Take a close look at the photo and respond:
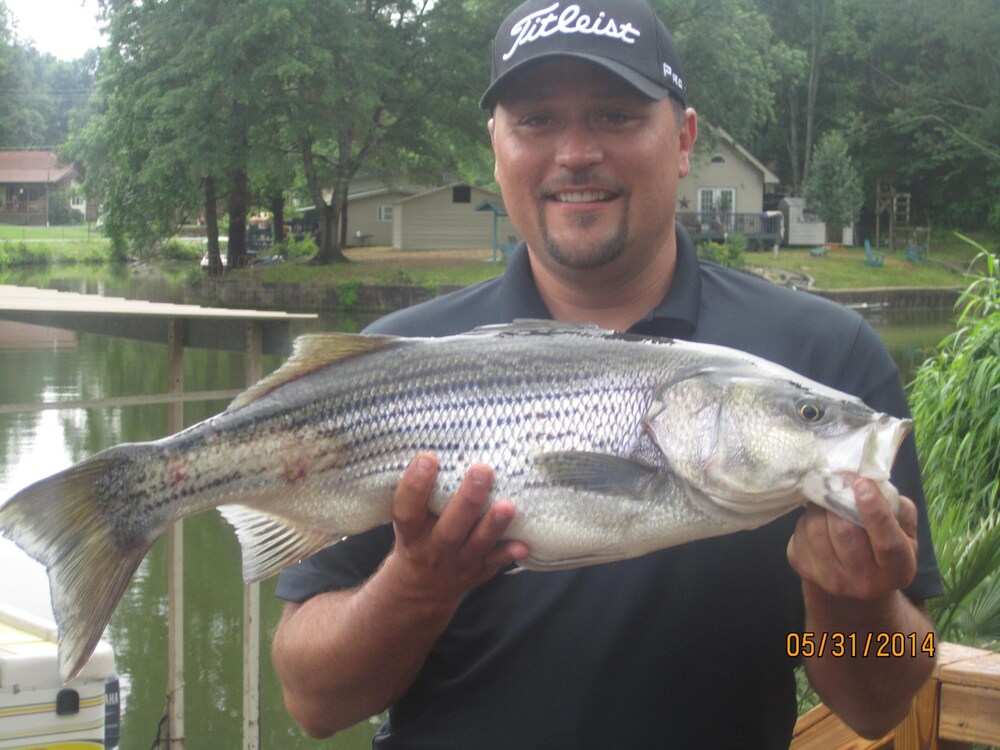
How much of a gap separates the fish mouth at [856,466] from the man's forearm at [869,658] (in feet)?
1.00

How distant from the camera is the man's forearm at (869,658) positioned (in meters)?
2.18

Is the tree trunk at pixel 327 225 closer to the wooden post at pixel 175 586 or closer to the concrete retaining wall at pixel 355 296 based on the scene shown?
the concrete retaining wall at pixel 355 296

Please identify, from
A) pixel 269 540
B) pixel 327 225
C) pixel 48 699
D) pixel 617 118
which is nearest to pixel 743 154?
pixel 327 225

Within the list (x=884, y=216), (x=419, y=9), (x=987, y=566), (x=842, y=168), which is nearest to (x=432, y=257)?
(x=419, y=9)

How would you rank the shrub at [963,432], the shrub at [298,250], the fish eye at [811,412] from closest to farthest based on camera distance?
1. the fish eye at [811,412]
2. the shrub at [963,432]
3. the shrub at [298,250]

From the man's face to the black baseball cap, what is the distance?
3 centimetres

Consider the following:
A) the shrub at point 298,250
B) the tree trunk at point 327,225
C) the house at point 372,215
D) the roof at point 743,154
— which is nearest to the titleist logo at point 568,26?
the tree trunk at point 327,225

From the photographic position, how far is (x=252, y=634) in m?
6.44

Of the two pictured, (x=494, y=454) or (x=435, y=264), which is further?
(x=435, y=264)

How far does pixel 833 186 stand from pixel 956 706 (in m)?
48.2

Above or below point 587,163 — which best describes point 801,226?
above

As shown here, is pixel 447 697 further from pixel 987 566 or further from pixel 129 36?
pixel 129 36

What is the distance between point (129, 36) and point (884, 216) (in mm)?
36783

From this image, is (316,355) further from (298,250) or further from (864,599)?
(298,250)
